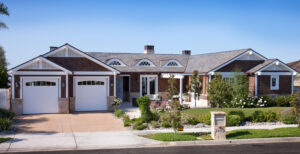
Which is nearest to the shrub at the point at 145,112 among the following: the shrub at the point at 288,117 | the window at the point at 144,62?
the shrub at the point at 288,117

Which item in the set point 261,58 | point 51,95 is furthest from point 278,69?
point 51,95

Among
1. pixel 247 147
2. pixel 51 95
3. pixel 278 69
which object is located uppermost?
pixel 278 69

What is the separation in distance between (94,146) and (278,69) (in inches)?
742

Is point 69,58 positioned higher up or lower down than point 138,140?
higher up

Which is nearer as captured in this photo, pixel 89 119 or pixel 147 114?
pixel 147 114

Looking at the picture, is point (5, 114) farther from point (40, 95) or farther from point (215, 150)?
point (215, 150)

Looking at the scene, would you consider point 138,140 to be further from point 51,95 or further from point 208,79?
point 208,79

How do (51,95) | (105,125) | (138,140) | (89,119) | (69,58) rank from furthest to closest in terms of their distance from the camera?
1. (69,58)
2. (51,95)
3. (89,119)
4. (105,125)
5. (138,140)

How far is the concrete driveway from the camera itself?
15.0 m

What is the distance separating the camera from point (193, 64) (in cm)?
2872

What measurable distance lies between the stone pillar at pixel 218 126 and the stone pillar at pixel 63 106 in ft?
35.4

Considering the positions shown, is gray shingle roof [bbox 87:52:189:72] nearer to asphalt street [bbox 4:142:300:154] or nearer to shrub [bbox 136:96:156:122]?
shrub [bbox 136:96:156:122]

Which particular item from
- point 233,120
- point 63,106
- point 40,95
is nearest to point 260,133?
point 233,120

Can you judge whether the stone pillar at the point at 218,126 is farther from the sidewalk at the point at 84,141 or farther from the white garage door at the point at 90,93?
the white garage door at the point at 90,93
